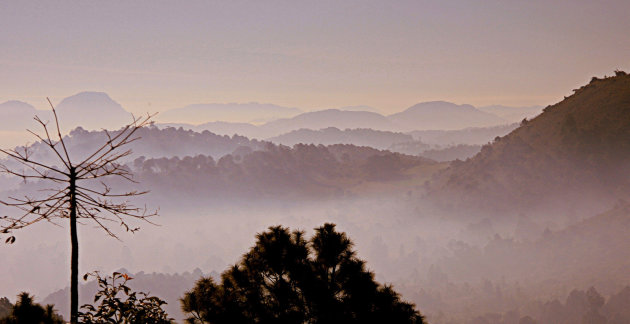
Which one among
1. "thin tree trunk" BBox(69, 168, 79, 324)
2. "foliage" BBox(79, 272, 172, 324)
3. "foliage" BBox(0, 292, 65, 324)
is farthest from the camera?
"foliage" BBox(0, 292, 65, 324)

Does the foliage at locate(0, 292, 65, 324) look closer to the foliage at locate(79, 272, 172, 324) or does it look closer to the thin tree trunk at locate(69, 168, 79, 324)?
the foliage at locate(79, 272, 172, 324)

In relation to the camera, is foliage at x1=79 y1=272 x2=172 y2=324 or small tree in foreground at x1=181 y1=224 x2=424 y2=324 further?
small tree in foreground at x1=181 y1=224 x2=424 y2=324

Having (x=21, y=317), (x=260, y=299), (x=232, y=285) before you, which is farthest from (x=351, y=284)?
(x=21, y=317)

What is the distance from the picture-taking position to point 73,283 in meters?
10.6

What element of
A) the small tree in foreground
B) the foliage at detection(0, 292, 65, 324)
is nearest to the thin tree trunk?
the foliage at detection(0, 292, 65, 324)

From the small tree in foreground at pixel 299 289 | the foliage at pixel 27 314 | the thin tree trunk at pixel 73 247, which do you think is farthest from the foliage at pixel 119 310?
the small tree in foreground at pixel 299 289

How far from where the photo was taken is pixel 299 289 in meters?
17.0

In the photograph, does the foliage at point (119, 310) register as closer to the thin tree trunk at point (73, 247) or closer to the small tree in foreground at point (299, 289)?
the thin tree trunk at point (73, 247)

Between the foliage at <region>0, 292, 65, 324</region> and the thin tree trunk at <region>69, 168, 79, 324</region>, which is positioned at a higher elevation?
the thin tree trunk at <region>69, 168, 79, 324</region>

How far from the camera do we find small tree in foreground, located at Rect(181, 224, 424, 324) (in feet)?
54.9

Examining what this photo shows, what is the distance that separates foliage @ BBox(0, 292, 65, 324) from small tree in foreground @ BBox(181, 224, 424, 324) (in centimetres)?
458

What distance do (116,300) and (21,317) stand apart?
21.6 ft

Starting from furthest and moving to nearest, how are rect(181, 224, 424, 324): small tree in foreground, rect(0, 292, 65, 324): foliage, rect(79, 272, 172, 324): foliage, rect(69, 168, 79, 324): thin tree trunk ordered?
rect(181, 224, 424, 324): small tree in foreground → rect(0, 292, 65, 324): foliage → rect(79, 272, 172, 324): foliage → rect(69, 168, 79, 324): thin tree trunk

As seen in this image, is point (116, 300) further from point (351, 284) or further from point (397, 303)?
point (397, 303)
